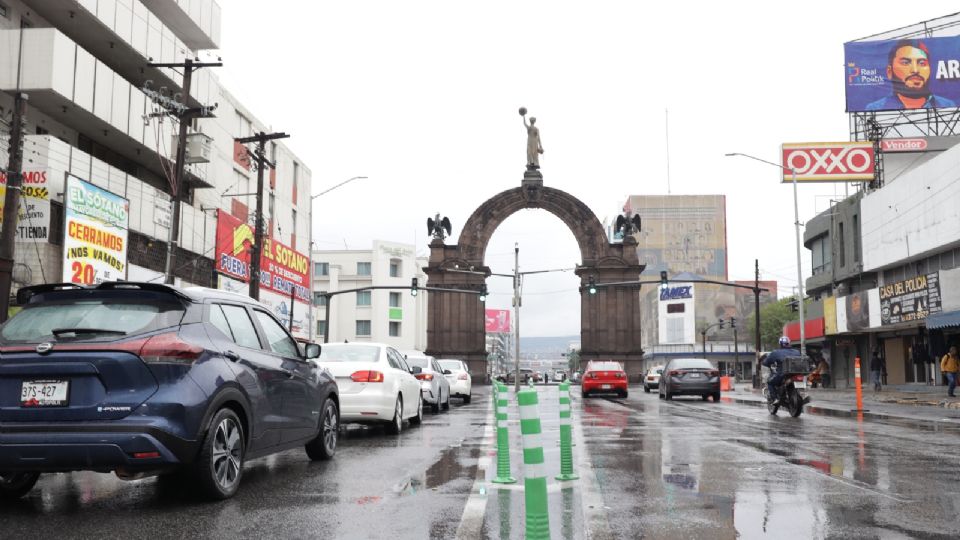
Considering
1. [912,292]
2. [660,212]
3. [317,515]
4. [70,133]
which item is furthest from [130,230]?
[660,212]

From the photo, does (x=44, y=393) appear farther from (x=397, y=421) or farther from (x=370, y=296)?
(x=370, y=296)

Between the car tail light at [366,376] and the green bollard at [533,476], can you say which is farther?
the car tail light at [366,376]

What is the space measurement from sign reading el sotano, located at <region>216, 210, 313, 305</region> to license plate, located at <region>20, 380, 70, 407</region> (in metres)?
25.8

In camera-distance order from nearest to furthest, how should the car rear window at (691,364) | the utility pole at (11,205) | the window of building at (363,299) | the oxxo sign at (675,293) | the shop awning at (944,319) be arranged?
the utility pole at (11,205) → the car rear window at (691,364) → the shop awning at (944,319) → the window of building at (363,299) → the oxxo sign at (675,293)

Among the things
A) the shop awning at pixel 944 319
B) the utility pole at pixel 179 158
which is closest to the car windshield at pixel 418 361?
the utility pole at pixel 179 158

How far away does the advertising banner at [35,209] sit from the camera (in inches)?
921

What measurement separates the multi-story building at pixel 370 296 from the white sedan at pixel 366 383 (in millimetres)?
67083

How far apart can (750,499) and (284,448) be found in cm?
437

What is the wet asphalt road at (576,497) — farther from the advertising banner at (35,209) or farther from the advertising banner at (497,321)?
the advertising banner at (497,321)

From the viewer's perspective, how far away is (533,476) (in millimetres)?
3924

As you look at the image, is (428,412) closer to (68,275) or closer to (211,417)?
(68,275)

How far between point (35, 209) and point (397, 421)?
15789 millimetres

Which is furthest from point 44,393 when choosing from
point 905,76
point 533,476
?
point 905,76

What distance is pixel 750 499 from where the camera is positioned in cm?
682
